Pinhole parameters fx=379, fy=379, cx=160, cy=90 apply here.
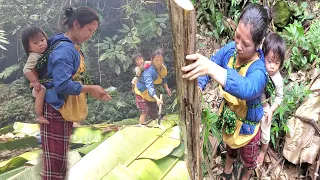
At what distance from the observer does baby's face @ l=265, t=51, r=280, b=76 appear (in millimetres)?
1968

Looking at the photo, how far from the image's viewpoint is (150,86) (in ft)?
4.62

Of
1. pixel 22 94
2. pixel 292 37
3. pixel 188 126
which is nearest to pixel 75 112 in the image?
pixel 22 94

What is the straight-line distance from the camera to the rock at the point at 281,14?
9.84 feet

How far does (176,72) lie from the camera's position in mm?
1377

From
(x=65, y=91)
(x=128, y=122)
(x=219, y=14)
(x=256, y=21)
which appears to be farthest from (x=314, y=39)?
(x=65, y=91)

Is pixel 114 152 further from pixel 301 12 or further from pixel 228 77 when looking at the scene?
pixel 301 12

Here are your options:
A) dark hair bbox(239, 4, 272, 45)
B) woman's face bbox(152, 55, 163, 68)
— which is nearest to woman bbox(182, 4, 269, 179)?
dark hair bbox(239, 4, 272, 45)

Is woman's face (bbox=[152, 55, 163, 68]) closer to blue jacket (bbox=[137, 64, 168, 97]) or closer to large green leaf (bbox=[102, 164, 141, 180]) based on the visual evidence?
blue jacket (bbox=[137, 64, 168, 97])

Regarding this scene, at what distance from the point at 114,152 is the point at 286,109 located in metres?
1.46

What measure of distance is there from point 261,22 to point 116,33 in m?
0.73

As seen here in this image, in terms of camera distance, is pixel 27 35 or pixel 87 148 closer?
pixel 27 35

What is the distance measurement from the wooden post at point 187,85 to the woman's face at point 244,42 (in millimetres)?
418

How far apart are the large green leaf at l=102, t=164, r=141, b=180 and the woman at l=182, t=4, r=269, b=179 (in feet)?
1.42

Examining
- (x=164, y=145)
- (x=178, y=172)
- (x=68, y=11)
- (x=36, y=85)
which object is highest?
(x=68, y=11)
